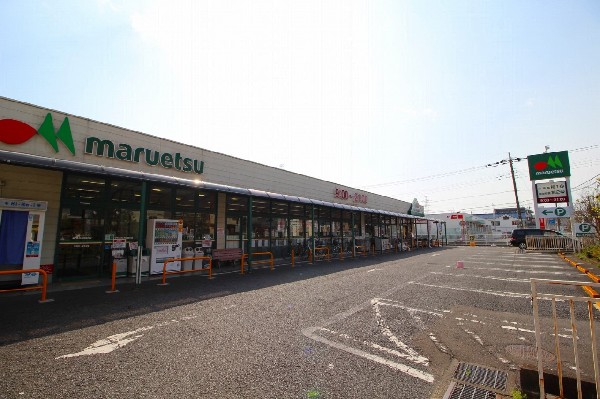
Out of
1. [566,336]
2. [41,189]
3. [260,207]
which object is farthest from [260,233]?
[566,336]

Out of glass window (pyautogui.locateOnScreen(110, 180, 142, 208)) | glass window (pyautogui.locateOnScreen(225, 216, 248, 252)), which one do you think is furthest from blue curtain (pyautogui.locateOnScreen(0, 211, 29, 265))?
glass window (pyautogui.locateOnScreen(225, 216, 248, 252))

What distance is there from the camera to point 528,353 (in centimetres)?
393

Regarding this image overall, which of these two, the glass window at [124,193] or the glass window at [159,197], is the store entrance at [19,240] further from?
the glass window at [159,197]

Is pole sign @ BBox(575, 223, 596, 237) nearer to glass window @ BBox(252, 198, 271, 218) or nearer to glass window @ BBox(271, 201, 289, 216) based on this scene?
glass window @ BBox(271, 201, 289, 216)

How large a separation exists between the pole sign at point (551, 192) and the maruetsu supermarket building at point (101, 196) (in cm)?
1689

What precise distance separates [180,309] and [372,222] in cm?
2207

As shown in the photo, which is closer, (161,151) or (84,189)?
(84,189)

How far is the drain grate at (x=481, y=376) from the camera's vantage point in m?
3.18

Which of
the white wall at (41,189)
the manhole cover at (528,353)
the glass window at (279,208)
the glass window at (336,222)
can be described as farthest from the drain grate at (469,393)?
the glass window at (336,222)

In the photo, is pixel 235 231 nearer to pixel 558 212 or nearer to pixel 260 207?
pixel 260 207

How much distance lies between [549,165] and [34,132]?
2821 centimetres

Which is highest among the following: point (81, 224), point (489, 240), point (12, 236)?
point (81, 224)

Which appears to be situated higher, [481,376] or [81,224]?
[81,224]

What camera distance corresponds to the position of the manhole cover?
3722 millimetres
